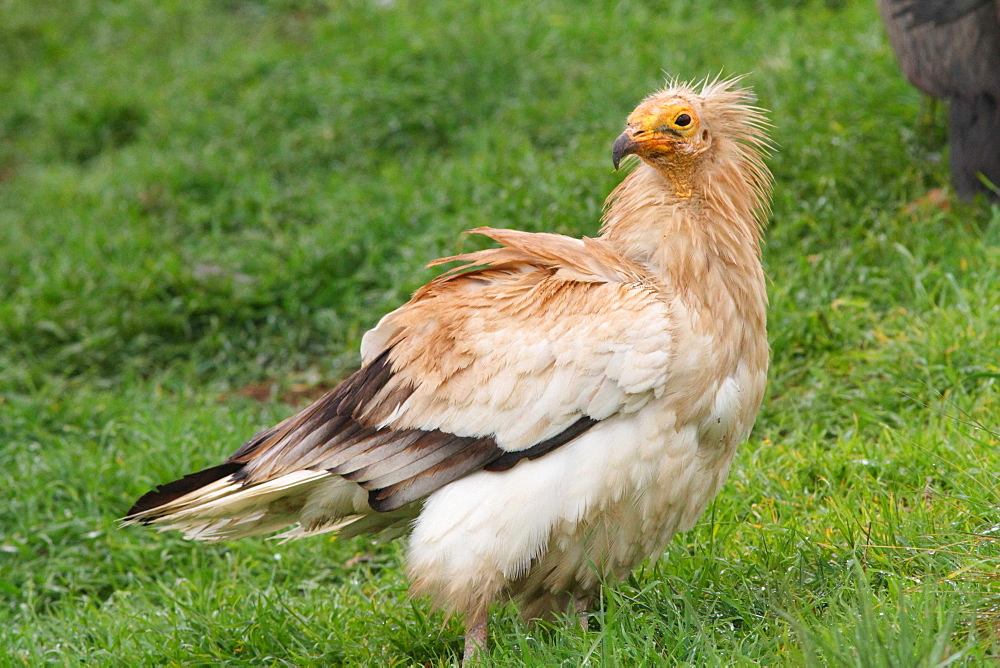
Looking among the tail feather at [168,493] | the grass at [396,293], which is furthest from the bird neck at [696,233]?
the tail feather at [168,493]

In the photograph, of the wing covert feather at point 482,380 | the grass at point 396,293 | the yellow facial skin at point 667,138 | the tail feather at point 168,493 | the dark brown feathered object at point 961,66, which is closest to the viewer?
the wing covert feather at point 482,380

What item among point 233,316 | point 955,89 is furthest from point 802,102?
point 233,316

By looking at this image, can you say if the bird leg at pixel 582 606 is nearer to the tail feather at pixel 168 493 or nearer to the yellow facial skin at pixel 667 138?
the tail feather at pixel 168 493

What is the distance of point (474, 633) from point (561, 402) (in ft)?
2.55

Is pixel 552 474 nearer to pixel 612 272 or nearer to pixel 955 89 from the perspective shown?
Result: pixel 612 272

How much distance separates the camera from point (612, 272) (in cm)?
323

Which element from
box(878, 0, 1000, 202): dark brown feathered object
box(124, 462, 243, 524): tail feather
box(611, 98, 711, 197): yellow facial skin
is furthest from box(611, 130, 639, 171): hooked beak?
box(878, 0, 1000, 202): dark brown feathered object

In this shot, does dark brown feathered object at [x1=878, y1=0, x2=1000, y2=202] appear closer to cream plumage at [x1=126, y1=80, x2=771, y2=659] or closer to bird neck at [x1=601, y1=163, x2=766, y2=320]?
cream plumage at [x1=126, y1=80, x2=771, y2=659]

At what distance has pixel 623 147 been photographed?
10.4 ft

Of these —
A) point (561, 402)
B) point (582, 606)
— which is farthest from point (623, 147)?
point (582, 606)

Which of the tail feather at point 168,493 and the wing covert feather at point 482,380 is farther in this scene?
the tail feather at point 168,493

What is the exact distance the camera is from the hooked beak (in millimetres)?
3156

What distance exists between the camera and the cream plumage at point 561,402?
3080 millimetres

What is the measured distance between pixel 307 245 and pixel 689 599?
410 centimetres
